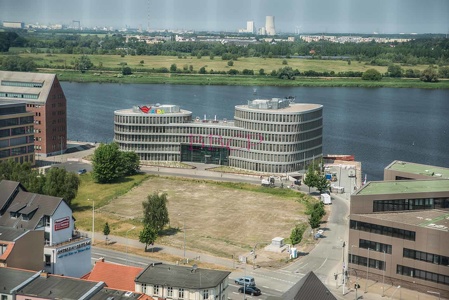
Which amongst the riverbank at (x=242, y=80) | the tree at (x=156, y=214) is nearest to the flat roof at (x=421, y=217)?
the tree at (x=156, y=214)

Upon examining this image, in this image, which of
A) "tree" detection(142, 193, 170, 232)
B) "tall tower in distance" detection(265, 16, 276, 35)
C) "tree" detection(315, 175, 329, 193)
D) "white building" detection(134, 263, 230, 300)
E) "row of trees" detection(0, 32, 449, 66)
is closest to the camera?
"white building" detection(134, 263, 230, 300)

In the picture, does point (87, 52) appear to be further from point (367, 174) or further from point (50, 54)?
point (367, 174)

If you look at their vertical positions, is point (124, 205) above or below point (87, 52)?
below

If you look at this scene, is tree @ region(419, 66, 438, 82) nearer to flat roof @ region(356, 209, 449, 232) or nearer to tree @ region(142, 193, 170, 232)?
tree @ region(142, 193, 170, 232)

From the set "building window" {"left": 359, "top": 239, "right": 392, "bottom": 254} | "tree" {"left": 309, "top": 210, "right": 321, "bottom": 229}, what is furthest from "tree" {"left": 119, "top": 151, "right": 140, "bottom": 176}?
"building window" {"left": 359, "top": 239, "right": 392, "bottom": 254}

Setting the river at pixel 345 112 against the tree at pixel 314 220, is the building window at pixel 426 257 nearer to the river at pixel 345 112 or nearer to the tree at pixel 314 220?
the tree at pixel 314 220

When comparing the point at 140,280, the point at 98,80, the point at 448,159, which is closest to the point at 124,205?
the point at 140,280
